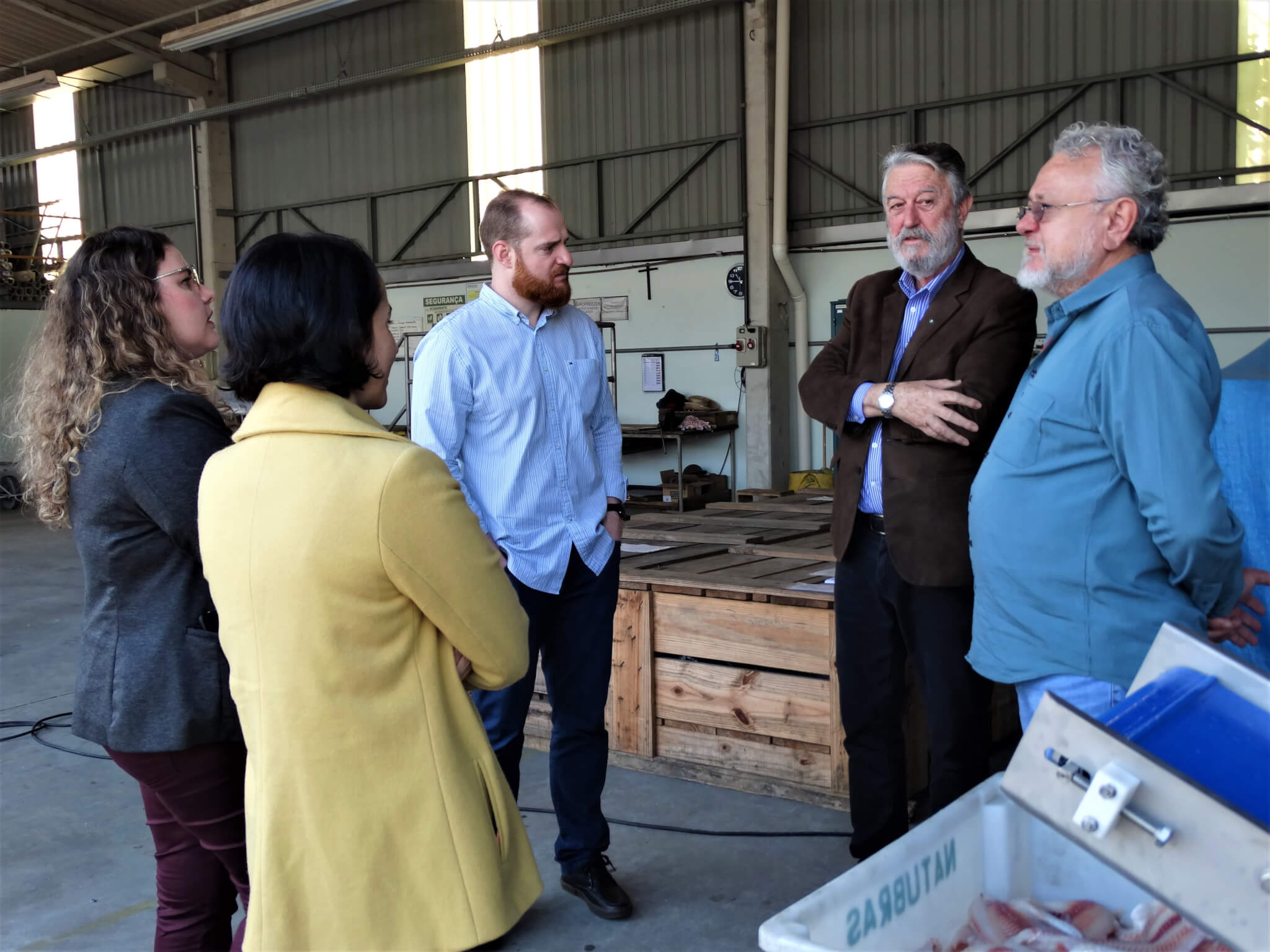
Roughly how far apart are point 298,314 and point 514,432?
47.3 inches

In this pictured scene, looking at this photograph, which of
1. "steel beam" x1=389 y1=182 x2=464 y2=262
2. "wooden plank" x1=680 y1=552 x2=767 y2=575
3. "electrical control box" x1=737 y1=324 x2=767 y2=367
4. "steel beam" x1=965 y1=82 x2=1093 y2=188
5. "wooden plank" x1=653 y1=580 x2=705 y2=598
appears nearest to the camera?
"wooden plank" x1=653 y1=580 x2=705 y2=598

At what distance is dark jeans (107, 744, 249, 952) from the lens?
1777mm

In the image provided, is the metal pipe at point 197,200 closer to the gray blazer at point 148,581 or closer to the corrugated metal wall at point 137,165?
the corrugated metal wall at point 137,165

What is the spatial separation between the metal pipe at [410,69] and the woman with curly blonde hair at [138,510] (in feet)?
28.8

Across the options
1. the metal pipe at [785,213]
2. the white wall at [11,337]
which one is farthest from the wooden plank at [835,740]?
the white wall at [11,337]

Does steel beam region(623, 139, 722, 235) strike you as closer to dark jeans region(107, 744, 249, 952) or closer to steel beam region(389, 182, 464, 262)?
steel beam region(389, 182, 464, 262)

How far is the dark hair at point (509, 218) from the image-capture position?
256 centimetres

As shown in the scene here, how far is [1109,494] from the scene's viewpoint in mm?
1739

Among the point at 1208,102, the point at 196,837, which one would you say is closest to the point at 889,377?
the point at 196,837

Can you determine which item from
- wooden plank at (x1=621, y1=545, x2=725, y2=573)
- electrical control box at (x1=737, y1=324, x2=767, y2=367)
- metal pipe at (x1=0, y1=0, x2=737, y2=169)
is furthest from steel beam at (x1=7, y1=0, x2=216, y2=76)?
wooden plank at (x1=621, y1=545, x2=725, y2=573)

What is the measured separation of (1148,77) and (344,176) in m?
9.01

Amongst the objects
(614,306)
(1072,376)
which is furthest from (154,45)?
(1072,376)

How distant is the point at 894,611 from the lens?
252 centimetres

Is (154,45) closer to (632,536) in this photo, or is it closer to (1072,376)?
(632,536)
